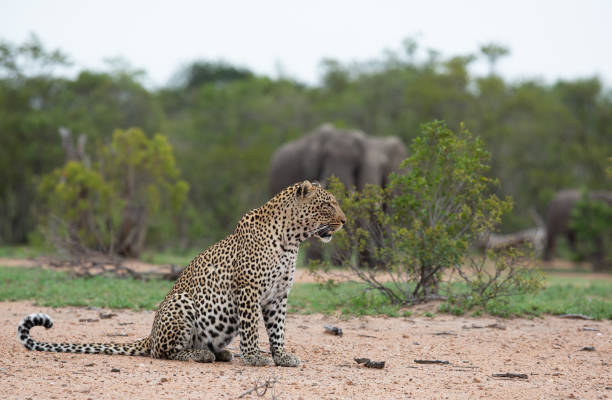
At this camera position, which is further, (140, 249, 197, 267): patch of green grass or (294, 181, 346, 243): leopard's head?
(140, 249, 197, 267): patch of green grass

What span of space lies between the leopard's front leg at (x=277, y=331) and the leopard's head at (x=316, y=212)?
2.65ft

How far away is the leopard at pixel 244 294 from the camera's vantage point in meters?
7.57

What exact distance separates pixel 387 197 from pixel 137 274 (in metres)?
5.38

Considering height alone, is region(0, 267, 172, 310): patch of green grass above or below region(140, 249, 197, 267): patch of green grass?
above

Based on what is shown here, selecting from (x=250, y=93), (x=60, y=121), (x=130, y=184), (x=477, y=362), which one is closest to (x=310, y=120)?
(x=250, y=93)

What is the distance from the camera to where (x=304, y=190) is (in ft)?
25.5

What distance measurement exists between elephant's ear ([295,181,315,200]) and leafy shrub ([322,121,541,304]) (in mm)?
3915

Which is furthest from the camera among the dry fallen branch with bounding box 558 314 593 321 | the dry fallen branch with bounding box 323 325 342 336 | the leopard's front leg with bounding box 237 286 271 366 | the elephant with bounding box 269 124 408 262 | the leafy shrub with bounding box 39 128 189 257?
the elephant with bounding box 269 124 408 262

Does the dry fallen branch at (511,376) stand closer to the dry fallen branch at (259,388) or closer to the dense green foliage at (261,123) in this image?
the dry fallen branch at (259,388)

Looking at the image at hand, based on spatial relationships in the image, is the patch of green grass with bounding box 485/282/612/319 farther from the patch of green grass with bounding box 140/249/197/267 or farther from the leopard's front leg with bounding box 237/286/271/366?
the patch of green grass with bounding box 140/249/197/267

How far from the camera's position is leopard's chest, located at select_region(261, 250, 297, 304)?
762cm

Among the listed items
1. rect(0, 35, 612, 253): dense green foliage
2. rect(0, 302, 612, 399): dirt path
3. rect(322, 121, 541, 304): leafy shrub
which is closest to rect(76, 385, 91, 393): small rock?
rect(0, 302, 612, 399): dirt path

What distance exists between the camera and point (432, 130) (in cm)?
1178

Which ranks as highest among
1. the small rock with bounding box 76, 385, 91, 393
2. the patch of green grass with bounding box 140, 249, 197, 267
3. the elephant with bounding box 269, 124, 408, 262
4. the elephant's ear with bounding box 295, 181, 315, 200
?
the elephant with bounding box 269, 124, 408, 262
